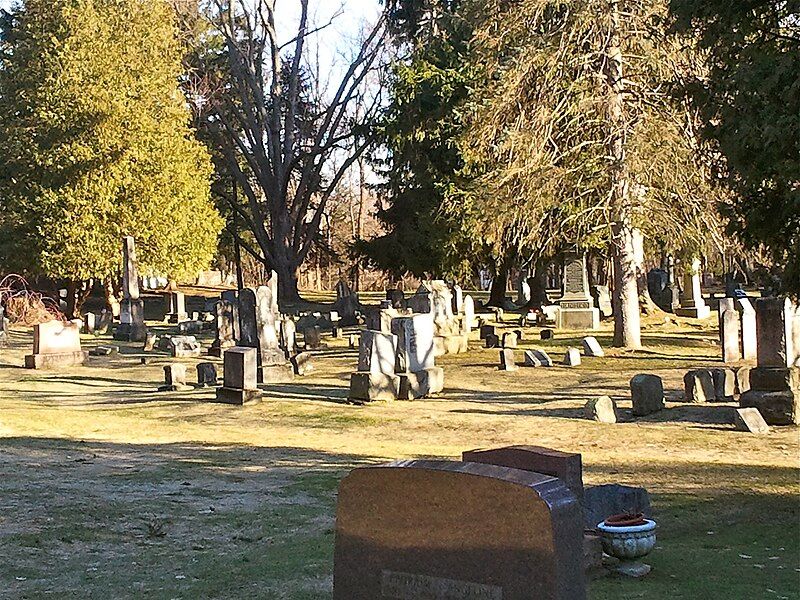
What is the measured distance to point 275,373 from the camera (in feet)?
67.1

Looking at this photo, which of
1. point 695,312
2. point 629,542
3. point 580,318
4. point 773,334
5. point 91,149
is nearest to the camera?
point 629,542

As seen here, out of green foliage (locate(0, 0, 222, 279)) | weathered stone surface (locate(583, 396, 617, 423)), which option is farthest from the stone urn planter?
green foliage (locate(0, 0, 222, 279))

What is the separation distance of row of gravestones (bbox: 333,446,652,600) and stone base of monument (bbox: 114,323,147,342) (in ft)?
90.7

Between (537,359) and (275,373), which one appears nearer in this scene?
(275,373)

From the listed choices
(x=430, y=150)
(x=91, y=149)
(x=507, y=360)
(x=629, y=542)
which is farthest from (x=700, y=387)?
(x=91, y=149)

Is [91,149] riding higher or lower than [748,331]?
higher

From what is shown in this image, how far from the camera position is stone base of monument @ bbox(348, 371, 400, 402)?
1691cm

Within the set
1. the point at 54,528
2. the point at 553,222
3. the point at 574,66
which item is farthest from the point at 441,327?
the point at 54,528

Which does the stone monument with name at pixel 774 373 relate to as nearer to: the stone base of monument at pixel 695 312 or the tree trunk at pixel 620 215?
the tree trunk at pixel 620 215

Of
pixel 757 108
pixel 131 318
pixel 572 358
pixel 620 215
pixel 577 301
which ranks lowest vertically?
pixel 572 358

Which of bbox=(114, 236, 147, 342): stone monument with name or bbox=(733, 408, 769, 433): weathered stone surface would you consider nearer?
bbox=(733, 408, 769, 433): weathered stone surface

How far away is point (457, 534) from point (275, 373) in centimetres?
1675

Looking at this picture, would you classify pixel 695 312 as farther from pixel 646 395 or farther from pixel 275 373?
pixel 646 395

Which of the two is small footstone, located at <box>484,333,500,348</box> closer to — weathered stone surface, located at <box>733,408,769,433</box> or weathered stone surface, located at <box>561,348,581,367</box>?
weathered stone surface, located at <box>561,348,581,367</box>
